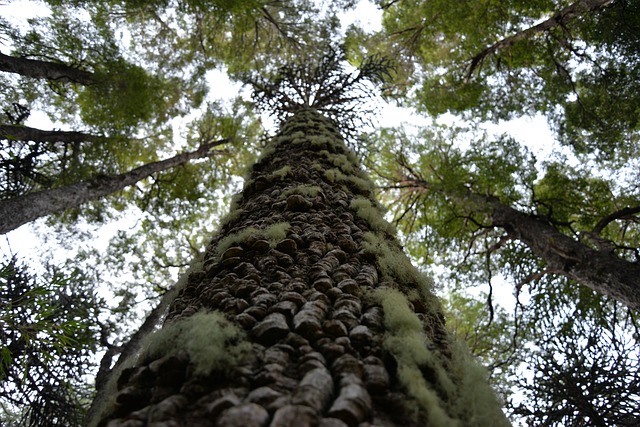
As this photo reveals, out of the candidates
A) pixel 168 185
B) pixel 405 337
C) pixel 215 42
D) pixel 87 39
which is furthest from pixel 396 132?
pixel 405 337

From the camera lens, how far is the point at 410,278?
203 centimetres

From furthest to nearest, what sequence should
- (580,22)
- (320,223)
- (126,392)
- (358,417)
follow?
(580,22)
(320,223)
(126,392)
(358,417)

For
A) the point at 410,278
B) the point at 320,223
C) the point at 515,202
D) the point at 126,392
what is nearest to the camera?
the point at 126,392

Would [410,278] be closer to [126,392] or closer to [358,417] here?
[358,417]

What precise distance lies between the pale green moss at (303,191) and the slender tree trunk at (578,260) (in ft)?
14.3

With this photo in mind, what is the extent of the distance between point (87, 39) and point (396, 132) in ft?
24.5

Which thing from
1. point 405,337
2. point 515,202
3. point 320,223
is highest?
point 515,202

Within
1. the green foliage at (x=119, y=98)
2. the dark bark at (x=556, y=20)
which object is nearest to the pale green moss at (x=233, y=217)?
the green foliage at (x=119, y=98)

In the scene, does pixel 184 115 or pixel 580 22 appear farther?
pixel 184 115

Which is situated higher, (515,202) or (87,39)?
(87,39)

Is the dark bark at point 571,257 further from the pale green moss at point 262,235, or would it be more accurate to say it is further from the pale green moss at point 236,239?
the pale green moss at point 236,239

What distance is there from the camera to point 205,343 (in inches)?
47.8

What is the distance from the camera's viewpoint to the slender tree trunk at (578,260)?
15.7 feet

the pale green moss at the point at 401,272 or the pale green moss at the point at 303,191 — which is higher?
the pale green moss at the point at 303,191
